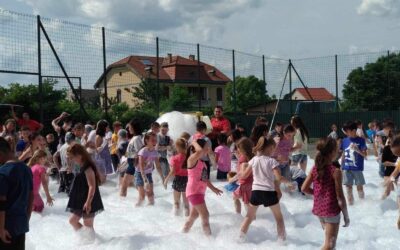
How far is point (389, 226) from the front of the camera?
829 cm

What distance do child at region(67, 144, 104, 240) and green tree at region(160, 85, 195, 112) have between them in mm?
11398

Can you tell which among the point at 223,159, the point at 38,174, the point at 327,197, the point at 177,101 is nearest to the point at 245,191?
the point at 327,197

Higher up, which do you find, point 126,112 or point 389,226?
point 126,112

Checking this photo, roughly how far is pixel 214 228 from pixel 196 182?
0.78 m

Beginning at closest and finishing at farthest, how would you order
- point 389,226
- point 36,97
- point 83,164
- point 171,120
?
point 83,164
point 389,226
point 171,120
point 36,97

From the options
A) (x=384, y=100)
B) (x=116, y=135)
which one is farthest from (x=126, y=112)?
(x=384, y=100)

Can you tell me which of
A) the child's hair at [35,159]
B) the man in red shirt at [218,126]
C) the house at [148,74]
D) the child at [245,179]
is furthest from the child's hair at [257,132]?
the house at [148,74]

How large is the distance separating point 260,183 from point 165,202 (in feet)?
10.8

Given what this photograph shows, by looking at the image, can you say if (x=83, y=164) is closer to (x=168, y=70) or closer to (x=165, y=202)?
(x=165, y=202)

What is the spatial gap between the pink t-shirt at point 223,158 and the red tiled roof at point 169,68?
4.89m

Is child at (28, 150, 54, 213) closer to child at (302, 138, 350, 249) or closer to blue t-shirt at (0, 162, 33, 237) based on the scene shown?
blue t-shirt at (0, 162, 33, 237)

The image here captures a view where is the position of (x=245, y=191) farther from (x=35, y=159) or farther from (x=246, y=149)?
(x=35, y=159)

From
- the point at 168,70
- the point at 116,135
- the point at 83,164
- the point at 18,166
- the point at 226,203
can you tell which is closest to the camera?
the point at 18,166

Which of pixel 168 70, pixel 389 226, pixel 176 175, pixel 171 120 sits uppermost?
pixel 168 70
